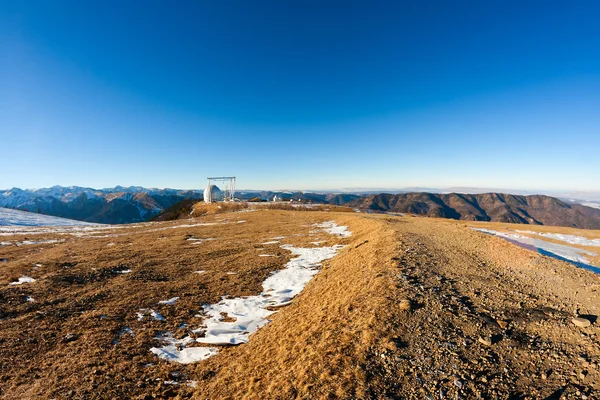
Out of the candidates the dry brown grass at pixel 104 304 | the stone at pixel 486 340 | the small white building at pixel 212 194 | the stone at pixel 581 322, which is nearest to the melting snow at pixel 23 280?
the dry brown grass at pixel 104 304

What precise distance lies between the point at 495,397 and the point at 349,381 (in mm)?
3440

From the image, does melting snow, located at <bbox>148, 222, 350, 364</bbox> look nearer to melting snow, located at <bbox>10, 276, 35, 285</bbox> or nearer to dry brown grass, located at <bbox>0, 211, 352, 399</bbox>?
dry brown grass, located at <bbox>0, 211, 352, 399</bbox>

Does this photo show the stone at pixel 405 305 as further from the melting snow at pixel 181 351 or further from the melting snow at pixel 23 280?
the melting snow at pixel 23 280

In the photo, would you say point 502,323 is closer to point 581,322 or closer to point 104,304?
point 581,322

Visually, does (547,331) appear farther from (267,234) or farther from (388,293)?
(267,234)

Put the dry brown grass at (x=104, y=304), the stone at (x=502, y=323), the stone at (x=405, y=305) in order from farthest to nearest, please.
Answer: the stone at (x=405, y=305), the stone at (x=502, y=323), the dry brown grass at (x=104, y=304)

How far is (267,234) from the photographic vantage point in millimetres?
35062

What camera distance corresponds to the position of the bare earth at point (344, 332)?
264 inches

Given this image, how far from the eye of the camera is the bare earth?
6.70 m

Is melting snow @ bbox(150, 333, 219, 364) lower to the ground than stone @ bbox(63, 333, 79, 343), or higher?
lower

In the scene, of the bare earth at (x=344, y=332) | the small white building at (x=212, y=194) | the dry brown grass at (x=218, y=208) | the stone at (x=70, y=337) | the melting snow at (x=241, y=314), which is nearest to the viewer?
the bare earth at (x=344, y=332)

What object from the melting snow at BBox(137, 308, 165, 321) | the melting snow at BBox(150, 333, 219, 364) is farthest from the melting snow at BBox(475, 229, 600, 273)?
the melting snow at BBox(137, 308, 165, 321)

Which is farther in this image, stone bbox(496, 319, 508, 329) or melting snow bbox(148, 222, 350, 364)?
melting snow bbox(148, 222, 350, 364)

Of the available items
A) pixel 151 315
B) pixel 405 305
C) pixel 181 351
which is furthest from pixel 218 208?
pixel 405 305
